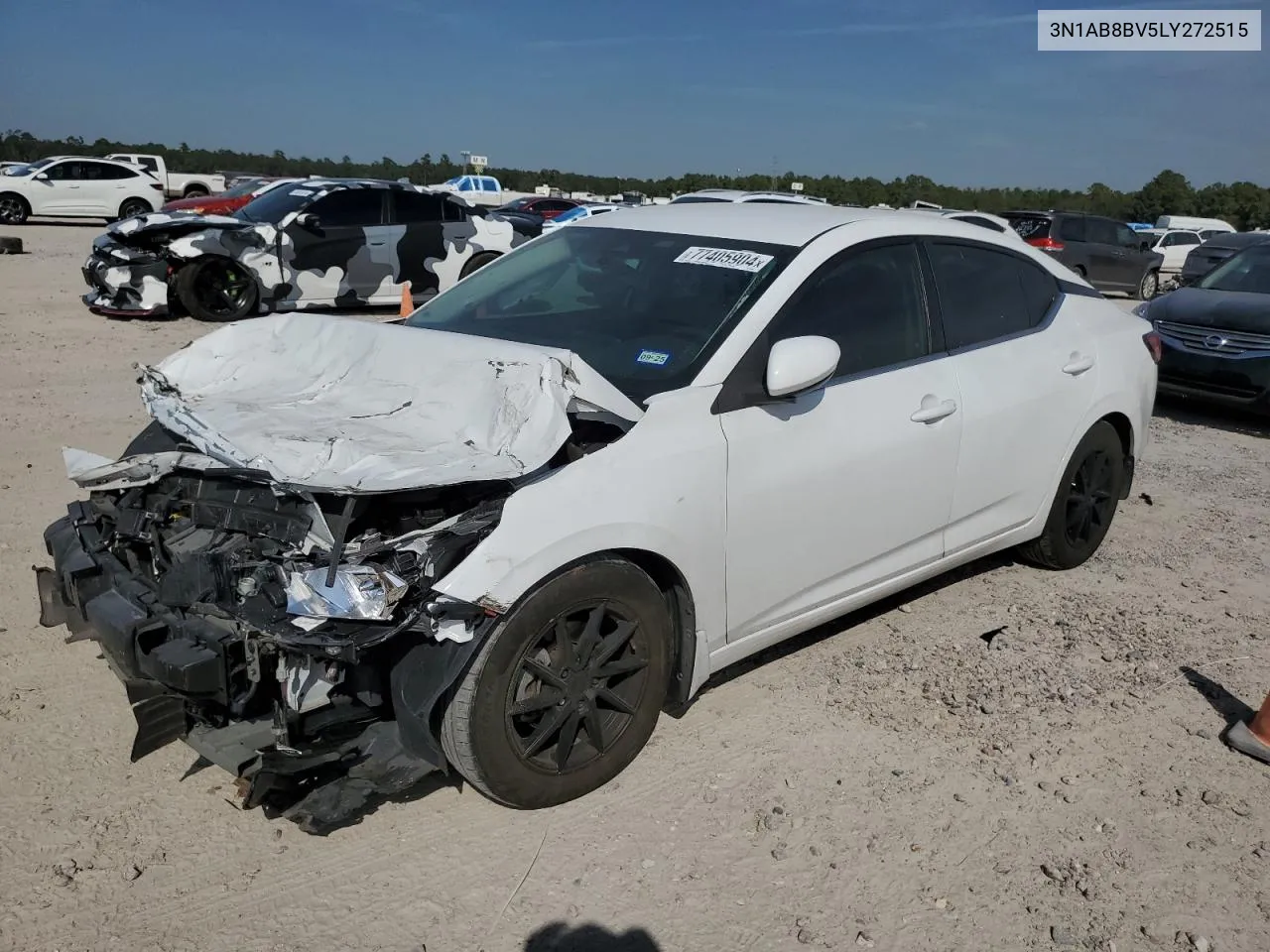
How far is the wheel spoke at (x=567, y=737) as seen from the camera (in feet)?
10.0

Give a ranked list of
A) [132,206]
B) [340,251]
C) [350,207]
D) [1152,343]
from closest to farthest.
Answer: [1152,343] < [340,251] < [350,207] < [132,206]

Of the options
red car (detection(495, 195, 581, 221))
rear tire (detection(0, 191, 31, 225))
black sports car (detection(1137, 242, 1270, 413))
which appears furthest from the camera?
red car (detection(495, 195, 581, 221))

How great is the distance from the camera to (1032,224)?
18.5 meters

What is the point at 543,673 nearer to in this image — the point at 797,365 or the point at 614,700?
the point at 614,700

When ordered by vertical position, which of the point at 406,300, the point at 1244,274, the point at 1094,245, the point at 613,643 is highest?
the point at 1094,245

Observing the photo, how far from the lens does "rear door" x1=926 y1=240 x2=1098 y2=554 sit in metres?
4.23

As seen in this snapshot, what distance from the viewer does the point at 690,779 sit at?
3336 mm

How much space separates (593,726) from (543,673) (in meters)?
0.30

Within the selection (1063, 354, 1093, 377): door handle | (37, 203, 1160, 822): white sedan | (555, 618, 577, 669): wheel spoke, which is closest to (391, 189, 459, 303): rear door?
(37, 203, 1160, 822): white sedan

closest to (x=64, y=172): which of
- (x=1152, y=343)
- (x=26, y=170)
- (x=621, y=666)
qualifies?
(x=26, y=170)

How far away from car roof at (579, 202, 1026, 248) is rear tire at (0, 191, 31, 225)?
92.4ft

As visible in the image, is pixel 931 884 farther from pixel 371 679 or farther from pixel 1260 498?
pixel 1260 498

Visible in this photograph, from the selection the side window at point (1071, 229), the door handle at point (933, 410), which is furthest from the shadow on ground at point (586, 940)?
the side window at point (1071, 229)

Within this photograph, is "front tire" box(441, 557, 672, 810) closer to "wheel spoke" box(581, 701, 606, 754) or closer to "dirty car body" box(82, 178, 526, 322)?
"wheel spoke" box(581, 701, 606, 754)
